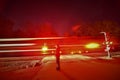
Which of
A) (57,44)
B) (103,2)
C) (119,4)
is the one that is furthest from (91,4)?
(57,44)

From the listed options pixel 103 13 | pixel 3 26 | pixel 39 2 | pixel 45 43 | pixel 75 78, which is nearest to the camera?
pixel 75 78

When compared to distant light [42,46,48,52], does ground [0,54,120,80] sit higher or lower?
lower

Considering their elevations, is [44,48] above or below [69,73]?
above

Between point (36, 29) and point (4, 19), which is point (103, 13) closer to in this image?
point (36, 29)

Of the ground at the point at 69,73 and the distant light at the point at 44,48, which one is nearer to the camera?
the ground at the point at 69,73

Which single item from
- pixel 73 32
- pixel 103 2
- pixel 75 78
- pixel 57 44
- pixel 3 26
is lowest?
pixel 75 78

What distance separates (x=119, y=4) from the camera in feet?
34.9

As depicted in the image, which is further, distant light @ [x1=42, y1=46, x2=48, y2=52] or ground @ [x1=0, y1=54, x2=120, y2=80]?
distant light @ [x1=42, y1=46, x2=48, y2=52]

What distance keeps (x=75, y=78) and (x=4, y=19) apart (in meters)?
13.6

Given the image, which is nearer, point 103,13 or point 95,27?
point 103,13

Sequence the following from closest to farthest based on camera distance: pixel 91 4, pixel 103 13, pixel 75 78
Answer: pixel 75 78
pixel 91 4
pixel 103 13

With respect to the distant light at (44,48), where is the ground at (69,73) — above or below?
below

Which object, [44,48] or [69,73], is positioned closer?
[69,73]

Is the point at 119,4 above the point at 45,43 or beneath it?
above
